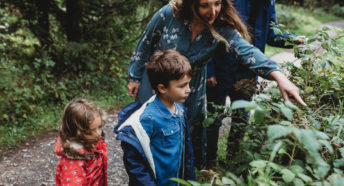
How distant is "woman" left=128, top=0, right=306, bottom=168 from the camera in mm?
2025

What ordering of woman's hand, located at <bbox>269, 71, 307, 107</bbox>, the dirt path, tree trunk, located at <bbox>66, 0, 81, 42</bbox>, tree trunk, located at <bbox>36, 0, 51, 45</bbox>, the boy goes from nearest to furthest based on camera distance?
woman's hand, located at <bbox>269, 71, 307, 107</bbox> → the boy → the dirt path → tree trunk, located at <bbox>36, 0, 51, 45</bbox> → tree trunk, located at <bbox>66, 0, 81, 42</bbox>

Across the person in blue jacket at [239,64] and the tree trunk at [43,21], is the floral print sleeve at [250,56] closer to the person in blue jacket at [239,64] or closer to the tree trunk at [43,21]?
the person in blue jacket at [239,64]

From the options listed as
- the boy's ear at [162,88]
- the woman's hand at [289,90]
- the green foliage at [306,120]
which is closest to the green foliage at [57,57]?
the boy's ear at [162,88]

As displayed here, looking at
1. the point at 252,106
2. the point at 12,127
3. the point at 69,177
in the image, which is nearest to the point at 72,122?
the point at 69,177

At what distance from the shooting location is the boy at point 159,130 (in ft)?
5.83

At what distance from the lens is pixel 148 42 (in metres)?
2.43

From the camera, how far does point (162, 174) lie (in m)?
1.99

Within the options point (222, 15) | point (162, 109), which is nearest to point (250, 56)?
point (222, 15)

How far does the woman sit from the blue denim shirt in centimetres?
46

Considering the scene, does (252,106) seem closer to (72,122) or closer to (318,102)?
(318,102)

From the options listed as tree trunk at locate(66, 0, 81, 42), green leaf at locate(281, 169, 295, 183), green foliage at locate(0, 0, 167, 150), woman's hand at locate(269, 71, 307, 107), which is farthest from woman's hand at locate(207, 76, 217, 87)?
tree trunk at locate(66, 0, 81, 42)

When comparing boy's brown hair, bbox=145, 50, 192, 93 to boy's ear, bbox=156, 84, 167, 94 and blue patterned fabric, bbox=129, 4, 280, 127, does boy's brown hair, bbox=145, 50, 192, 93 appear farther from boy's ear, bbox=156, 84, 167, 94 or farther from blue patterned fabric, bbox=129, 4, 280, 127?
blue patterned fabric, bbox=129, 4, 280, 127

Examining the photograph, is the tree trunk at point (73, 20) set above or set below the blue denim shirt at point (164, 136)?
above

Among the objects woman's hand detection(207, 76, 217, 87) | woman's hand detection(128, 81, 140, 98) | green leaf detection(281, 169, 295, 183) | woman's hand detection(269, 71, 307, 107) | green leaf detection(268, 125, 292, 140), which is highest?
green leaf detection(268, 125, 292, 140)
